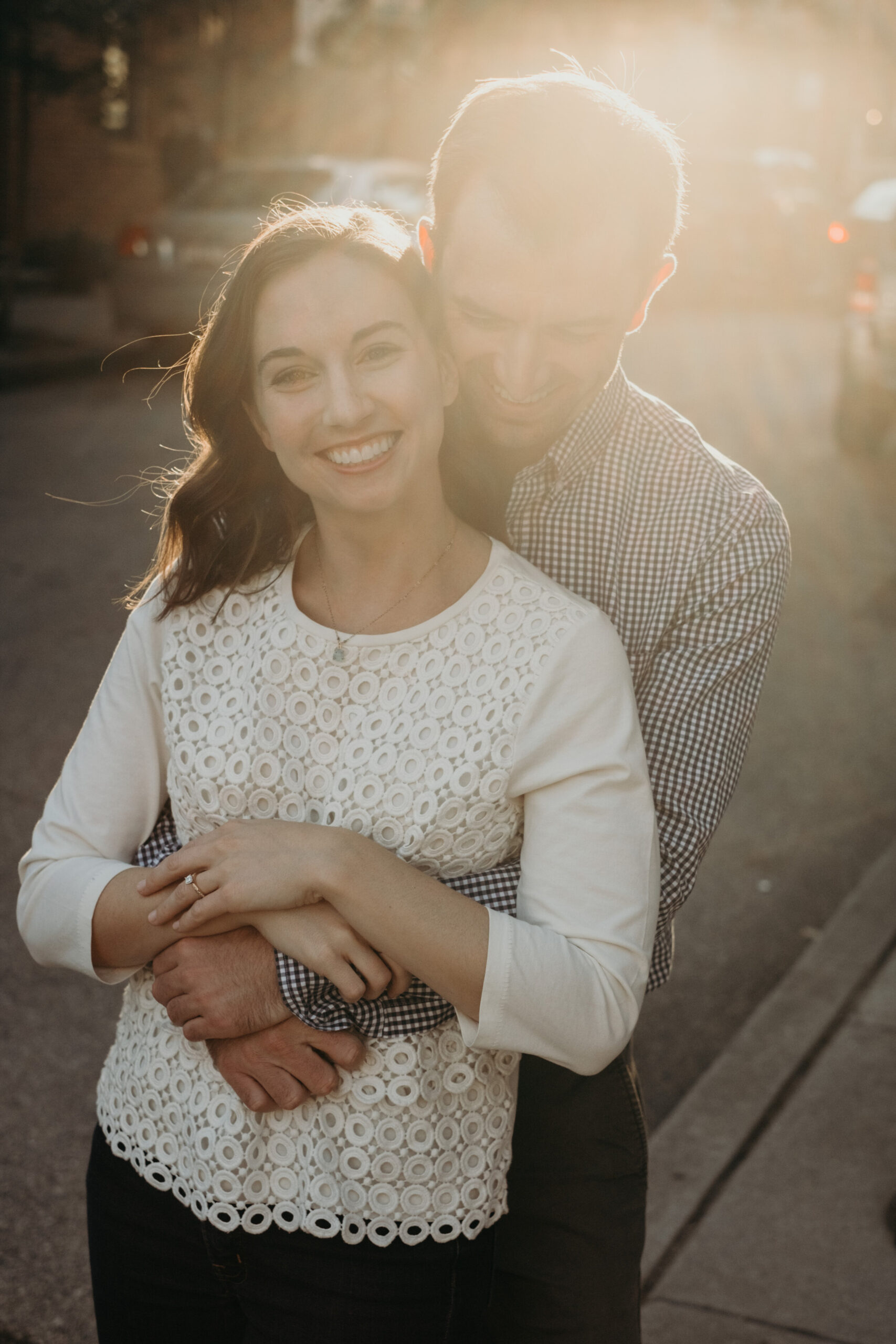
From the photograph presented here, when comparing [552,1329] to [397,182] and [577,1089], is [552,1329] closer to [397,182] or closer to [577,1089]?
[577,1089]

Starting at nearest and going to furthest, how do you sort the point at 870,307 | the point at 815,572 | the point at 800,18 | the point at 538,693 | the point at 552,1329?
1. the point at 538,693
2. the point at 552,1329
3. the point at 815,572
4. the point at 870,307
5. the point at 800,18

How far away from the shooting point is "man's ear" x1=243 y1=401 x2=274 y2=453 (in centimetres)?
191

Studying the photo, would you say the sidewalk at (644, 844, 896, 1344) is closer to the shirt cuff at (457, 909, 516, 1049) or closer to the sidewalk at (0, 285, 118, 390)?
the shirt cuff at (457, 909, 516, 1049)

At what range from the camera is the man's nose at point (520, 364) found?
2098 mm

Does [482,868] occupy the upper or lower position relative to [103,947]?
upper

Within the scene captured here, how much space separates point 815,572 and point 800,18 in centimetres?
3641

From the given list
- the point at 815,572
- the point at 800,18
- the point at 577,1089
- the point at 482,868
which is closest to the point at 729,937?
the point at 577,1089

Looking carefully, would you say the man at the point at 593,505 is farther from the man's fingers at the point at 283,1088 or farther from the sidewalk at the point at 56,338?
the sidewalk at the point at 56,338

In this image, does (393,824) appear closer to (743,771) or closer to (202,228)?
Answer: (743,771)

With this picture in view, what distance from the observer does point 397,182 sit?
1367 cm

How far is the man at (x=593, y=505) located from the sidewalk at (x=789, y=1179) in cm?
96

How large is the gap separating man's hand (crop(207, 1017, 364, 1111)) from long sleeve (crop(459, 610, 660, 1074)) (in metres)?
0.18

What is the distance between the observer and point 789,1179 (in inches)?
130

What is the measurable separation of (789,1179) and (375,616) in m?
2.15
